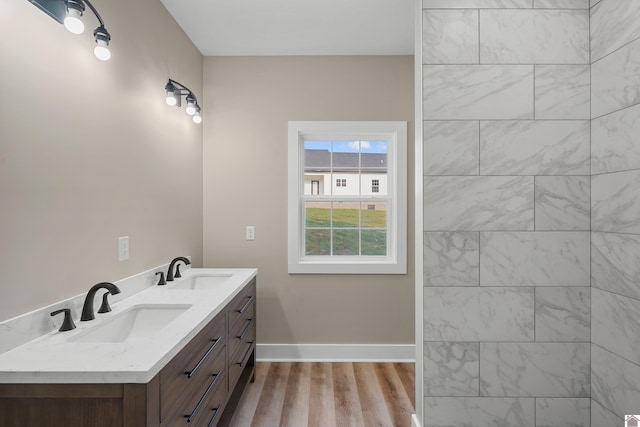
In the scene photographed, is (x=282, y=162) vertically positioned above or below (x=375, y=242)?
above

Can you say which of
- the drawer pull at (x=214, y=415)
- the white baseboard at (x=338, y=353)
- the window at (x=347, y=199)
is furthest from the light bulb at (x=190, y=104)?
the white baseboard at (x=338, y=353)

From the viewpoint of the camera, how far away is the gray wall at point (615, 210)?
1369 millimetres

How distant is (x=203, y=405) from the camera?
1.42 metres

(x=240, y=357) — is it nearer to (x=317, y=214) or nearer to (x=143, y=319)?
(x=143, y=319)

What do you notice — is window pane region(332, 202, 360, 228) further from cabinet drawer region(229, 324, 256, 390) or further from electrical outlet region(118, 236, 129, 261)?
electrical outlet region(118, 236, 129, 261)

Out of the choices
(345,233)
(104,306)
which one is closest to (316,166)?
(345,233)

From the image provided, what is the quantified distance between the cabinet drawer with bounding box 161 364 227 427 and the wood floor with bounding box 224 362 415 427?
1.87 ft

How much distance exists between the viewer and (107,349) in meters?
1.08

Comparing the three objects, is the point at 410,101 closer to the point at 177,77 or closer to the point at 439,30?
the point at 439,30

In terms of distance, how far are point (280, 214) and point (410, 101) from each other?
155 centimetres

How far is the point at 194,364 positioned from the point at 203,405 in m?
0.24

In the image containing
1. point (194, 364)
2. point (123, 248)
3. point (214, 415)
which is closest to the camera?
point (194, 364)

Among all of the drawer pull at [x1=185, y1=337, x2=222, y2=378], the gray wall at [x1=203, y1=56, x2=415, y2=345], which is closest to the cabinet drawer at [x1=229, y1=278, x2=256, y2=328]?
the drawer pull at [x1=185, y1=337, x2=222, y2=378]

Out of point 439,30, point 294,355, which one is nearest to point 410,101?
point 439,30
